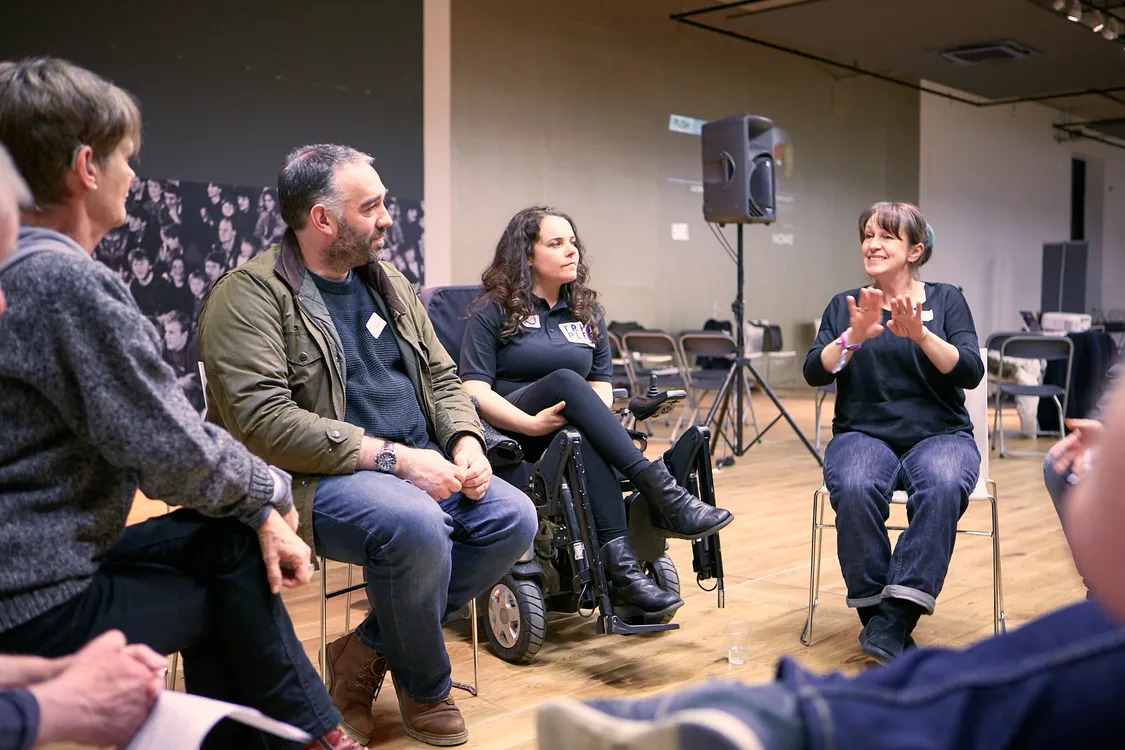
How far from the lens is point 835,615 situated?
3361 mm

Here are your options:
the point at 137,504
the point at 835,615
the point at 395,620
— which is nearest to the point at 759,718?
the point at 395,620

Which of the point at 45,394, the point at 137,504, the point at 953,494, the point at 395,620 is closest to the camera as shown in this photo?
the point at 45,394

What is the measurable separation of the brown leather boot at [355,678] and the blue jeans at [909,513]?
129 centimetres

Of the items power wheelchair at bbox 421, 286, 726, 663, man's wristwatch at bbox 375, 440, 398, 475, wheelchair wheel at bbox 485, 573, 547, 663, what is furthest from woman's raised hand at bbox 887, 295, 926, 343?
man's wristwatch at bbox 375, 440, 398, 475

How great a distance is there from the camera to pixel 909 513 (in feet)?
9.57

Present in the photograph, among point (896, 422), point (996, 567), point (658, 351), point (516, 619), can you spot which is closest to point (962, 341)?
point (896, 422)

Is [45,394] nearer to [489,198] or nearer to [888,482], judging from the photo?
[888,482]

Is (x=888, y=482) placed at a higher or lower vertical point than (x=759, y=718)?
lower

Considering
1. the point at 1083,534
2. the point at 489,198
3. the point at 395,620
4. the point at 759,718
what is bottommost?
the point at 395,620

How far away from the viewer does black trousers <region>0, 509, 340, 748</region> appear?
1.44m

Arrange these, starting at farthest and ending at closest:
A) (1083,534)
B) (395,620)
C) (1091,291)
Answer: (1091,291) → (395,620) → (1083,534)

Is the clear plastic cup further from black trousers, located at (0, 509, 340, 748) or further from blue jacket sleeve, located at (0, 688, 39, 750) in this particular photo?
blue jacket sleeve, located at (0, 688, 39, 750)

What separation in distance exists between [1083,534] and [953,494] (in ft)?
7.36

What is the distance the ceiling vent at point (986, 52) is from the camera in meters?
10.6
